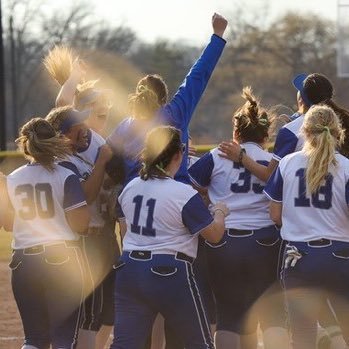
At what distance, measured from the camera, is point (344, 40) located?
115ft

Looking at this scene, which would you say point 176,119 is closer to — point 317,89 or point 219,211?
point 219,211

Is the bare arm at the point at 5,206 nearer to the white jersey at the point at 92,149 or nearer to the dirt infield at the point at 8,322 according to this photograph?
the white jersey at the point at 92,149

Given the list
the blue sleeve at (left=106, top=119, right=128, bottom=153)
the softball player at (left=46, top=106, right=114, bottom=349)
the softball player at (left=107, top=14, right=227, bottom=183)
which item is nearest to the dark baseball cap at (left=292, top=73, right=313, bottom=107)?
the softball player at (left=107, top=14, right=227, bottom=183)

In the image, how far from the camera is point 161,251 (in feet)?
21.4

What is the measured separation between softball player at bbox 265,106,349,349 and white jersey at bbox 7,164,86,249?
1.25 metres

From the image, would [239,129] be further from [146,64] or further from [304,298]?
[146,64]

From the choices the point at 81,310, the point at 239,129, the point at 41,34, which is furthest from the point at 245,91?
the point at 41,34

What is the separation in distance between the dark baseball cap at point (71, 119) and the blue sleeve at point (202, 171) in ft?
2.49

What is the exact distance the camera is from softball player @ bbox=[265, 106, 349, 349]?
22.0ft

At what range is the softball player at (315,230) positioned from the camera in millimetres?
6695

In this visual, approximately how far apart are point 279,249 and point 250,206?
33 cm

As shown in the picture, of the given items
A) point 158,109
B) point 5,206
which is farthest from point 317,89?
point 5,206

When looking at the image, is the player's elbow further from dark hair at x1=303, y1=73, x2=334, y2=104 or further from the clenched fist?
the clenched fist

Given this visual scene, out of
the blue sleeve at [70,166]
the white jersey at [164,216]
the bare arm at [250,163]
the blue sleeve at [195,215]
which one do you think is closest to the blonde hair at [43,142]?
the blue sleeve at [70,166]
